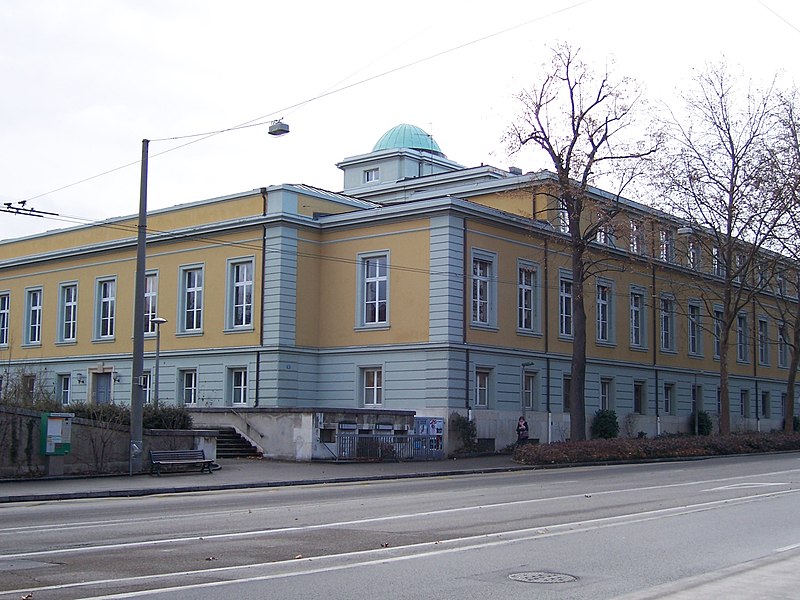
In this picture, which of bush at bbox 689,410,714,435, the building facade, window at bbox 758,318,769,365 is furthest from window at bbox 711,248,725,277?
bush at bbox 689,410,714,435

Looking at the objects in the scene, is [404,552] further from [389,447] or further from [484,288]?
[484,288]

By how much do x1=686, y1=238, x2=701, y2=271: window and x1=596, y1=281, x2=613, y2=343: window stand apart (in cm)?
394

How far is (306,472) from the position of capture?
94.8ft

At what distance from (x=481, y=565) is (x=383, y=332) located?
29090mm

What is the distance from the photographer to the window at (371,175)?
62.3m

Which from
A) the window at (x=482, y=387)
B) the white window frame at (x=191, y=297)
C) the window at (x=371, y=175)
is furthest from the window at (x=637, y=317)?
the white window frame at (x=191, y=297)

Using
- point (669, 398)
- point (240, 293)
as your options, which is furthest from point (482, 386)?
point (669, 398)

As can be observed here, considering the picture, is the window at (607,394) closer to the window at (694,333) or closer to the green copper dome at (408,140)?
the window at (694,333)

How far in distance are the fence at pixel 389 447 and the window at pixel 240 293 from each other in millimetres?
10109

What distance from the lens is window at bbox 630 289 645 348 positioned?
50.1 meters

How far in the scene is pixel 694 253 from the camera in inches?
1955

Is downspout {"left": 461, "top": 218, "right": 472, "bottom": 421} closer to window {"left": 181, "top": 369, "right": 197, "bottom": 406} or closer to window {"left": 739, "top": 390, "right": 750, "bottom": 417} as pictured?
window {"left": 181, "top": 369, "right": 197, "bottom": 406}

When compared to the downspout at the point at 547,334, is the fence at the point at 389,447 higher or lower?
lower

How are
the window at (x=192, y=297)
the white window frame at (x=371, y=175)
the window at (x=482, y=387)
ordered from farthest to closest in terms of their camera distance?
the white window frame at (x=371, y=175)
the window at (x=192, y=297)
the window at (x=482, y=387)
